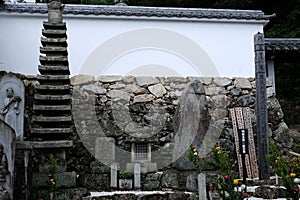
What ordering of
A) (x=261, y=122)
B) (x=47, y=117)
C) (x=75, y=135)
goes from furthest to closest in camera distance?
(x=75, y=135), (x=261, y=122), (x=47, y=117)

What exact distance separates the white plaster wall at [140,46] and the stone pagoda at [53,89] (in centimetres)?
224

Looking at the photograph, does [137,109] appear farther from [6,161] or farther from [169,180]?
[6,161]

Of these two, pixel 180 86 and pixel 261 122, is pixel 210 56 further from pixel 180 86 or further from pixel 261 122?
pixel 261 122

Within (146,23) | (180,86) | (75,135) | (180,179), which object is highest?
(146,23)

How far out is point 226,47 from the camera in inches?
449

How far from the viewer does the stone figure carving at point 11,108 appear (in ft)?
23.3

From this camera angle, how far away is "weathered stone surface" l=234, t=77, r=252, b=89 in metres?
11.3

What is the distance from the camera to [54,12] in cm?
856

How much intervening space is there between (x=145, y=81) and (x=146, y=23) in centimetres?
160

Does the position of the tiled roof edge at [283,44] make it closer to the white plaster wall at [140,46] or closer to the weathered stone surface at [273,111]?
the white plaster wall at [140,46]

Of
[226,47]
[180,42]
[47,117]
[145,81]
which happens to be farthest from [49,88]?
[226,47]

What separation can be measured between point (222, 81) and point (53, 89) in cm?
536

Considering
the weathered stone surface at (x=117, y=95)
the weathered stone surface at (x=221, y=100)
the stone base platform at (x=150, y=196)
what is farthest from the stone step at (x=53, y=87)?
the weathered stone surface at (x=221, y=100)

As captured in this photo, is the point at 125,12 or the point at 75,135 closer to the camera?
the point at 75,135
